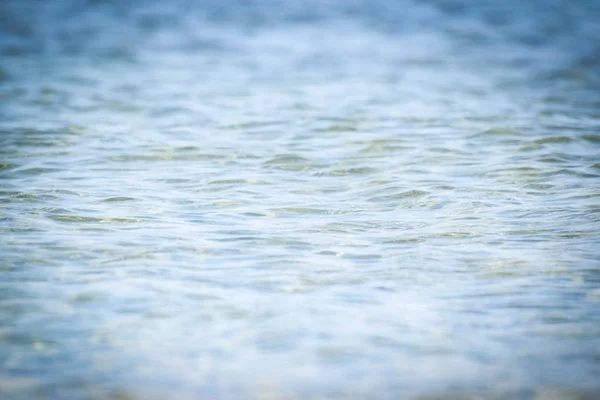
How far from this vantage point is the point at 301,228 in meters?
4.84

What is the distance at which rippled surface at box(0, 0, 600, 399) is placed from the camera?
3113 mm

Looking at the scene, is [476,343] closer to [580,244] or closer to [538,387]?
[538,387]

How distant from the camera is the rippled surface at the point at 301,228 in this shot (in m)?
3.11

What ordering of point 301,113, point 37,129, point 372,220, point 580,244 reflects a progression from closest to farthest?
point 580,244 → point 372,220 → point 37,129 → point 301,113

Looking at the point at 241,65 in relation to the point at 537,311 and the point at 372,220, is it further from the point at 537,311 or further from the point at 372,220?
the point at 537,311

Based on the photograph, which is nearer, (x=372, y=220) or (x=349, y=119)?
(x=372, y=220)

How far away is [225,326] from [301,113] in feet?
17.2

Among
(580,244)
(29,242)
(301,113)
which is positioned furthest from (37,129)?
(580,244)

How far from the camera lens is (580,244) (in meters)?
4.45

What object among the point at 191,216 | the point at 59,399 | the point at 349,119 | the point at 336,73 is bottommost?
the point at 59,399

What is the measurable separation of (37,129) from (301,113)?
2.85 meters

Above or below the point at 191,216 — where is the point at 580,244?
below

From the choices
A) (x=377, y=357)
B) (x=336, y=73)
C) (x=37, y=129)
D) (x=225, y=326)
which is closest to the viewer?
(x=377, y=357)

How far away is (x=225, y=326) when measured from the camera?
3457 millimetres
